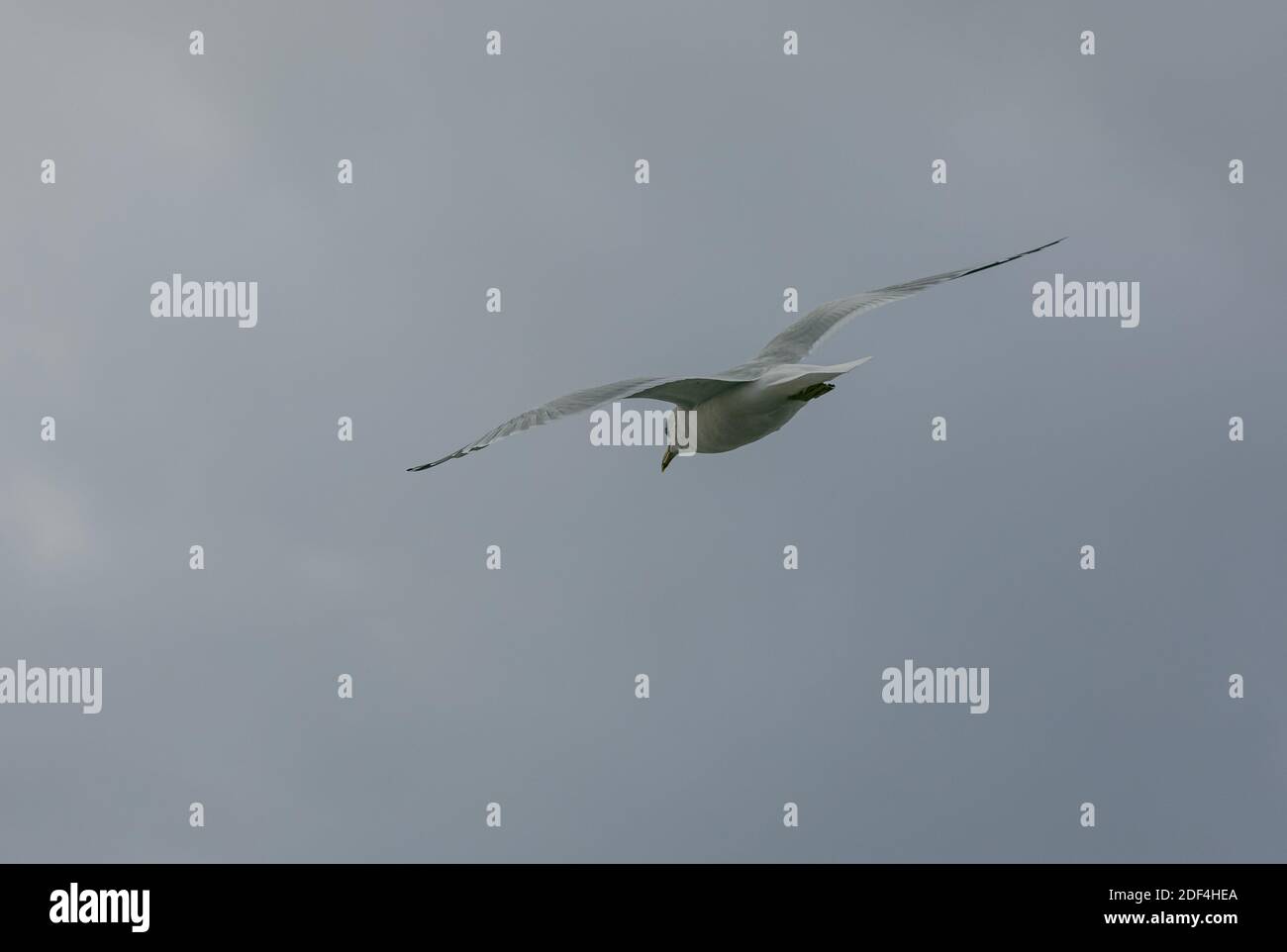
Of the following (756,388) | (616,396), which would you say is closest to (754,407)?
(756,388)

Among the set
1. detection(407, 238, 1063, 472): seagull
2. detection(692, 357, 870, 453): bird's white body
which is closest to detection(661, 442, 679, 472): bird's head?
detection(407, 238, 1063, 472): seagull

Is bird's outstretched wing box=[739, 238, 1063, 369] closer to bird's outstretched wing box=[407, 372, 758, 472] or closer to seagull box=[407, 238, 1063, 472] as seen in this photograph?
seagull box=[407, 238, 1063, 472]

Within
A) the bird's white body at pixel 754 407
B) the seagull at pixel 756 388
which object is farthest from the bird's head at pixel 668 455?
the bird's white body at pixel 754 407

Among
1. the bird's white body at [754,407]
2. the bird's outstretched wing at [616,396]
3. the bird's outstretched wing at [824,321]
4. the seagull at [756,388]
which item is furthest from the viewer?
the bird's outstretched wing at [824,321]

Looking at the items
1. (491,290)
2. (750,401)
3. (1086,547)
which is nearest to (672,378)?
(750,401)

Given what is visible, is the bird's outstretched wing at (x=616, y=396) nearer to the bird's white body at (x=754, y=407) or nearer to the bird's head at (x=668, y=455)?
the bird's white body at (x=754, y=407)

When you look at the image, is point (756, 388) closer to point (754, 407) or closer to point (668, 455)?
point (754, 407)

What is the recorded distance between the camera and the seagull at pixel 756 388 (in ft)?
23.8

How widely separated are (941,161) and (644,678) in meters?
6.54

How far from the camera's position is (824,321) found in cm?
926

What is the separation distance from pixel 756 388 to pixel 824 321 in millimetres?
1365

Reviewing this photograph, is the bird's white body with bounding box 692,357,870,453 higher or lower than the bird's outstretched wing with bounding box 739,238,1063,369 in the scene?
lower

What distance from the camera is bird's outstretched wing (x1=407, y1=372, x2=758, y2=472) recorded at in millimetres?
6547

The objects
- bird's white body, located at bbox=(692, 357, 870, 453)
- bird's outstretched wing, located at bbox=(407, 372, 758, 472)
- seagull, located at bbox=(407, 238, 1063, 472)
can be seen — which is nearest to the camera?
bird's outstretched wing, located at bbox=(407, 372, 758, 472)
